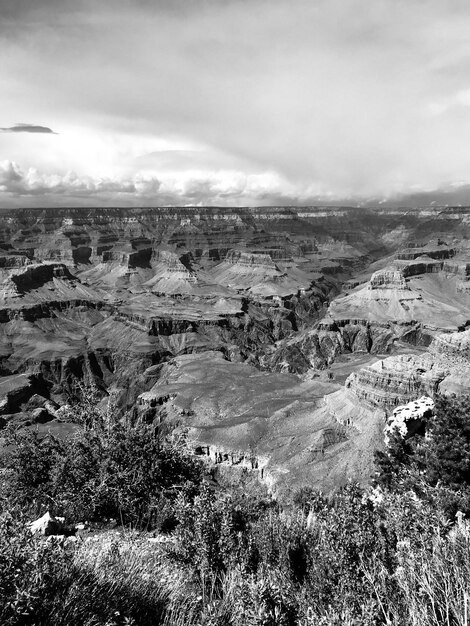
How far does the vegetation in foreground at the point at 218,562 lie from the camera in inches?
389

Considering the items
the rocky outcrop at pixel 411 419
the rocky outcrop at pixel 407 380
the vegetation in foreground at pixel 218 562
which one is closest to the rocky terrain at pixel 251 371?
the rocky outcrop at pixel 407 380

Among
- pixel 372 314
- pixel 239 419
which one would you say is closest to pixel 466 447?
pixel 239 419

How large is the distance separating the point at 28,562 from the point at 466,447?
28883 millimetres

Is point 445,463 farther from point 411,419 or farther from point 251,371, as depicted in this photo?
point 251,371

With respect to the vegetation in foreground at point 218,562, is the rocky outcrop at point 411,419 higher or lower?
lower

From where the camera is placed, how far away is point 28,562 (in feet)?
30.2

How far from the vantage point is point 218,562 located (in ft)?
47.2

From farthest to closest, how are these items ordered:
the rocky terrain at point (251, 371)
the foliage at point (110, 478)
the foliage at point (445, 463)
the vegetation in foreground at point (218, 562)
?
the rocky terrain at point (251, 371), the foliage at point (445, 463), the foliage at point (110, 478), the vegetation in foreground at point (218, 562)

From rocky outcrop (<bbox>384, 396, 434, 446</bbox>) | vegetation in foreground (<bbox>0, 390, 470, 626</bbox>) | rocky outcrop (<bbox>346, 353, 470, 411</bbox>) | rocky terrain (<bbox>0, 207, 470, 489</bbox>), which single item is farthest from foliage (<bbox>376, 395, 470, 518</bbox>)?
rocky outcrop (<bbox>346, 353, 470, 411</bbox>)

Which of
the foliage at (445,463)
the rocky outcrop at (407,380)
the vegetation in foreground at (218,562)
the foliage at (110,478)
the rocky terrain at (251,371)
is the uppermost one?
the vegetation in foreground at (218,562)

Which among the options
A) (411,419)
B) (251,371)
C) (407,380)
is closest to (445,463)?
(411,419)

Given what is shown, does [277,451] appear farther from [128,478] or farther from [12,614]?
[12,614]

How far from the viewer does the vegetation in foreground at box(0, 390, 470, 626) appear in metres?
9.89

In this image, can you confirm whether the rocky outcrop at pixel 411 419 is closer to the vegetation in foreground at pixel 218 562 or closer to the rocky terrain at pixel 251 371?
the rocky terrain at pixel 251 371
